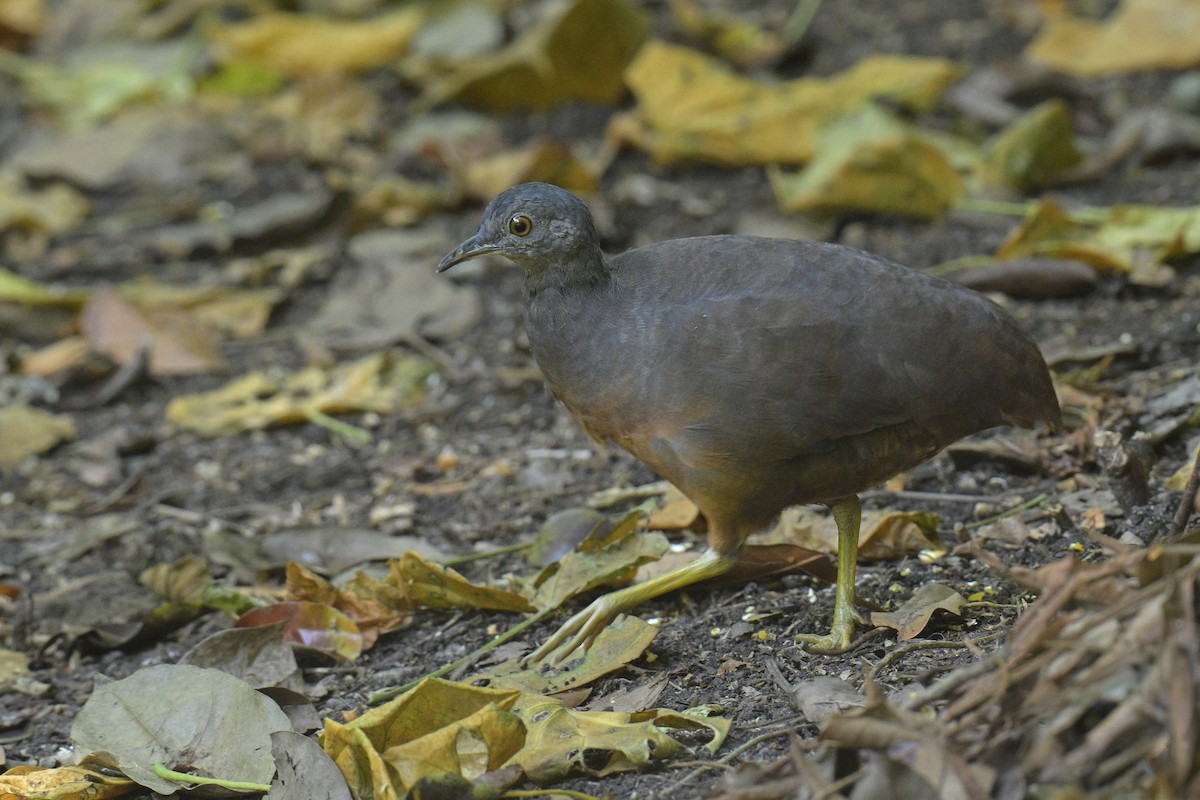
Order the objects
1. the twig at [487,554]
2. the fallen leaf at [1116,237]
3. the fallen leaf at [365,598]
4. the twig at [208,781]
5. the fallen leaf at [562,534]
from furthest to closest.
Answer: the fallen leaf at [1116,237] → the twig at [487,554] → the fallen leaf at [562,534] → the fallen leaf at [365,598] → the twig at [208,781]

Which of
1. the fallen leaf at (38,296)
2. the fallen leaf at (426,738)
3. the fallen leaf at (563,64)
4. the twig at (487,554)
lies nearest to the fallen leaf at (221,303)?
the fallen leaf at (38,296)

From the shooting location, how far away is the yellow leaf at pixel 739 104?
7176 mm

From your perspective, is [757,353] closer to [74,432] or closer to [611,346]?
[611,346]

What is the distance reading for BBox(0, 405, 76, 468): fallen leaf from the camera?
19.3ft

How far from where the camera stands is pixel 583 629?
381 centimetres

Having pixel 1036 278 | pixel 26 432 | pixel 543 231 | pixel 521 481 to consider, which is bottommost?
pixel 26 432

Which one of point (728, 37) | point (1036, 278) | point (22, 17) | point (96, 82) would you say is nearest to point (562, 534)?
point (1036, 278)

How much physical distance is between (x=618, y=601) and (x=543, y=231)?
997 mm

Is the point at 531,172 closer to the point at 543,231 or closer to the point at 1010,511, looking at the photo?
the point at 543,231

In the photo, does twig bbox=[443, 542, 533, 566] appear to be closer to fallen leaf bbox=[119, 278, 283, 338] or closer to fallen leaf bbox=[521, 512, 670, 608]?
fallen leaf bbox=[521, 512, 670, 608]

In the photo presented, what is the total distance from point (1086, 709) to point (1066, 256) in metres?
3.49

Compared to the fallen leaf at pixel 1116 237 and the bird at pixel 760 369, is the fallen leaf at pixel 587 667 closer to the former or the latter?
the bird at pixel 760 369

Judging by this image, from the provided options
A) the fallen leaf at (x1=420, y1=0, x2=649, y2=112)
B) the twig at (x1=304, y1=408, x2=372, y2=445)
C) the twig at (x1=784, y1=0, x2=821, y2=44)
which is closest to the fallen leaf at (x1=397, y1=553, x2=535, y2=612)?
the twig at (x1=304, y1=408, x2=372, y2=445)

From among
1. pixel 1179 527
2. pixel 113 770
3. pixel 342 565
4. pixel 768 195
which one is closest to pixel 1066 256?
pixel 768 195
